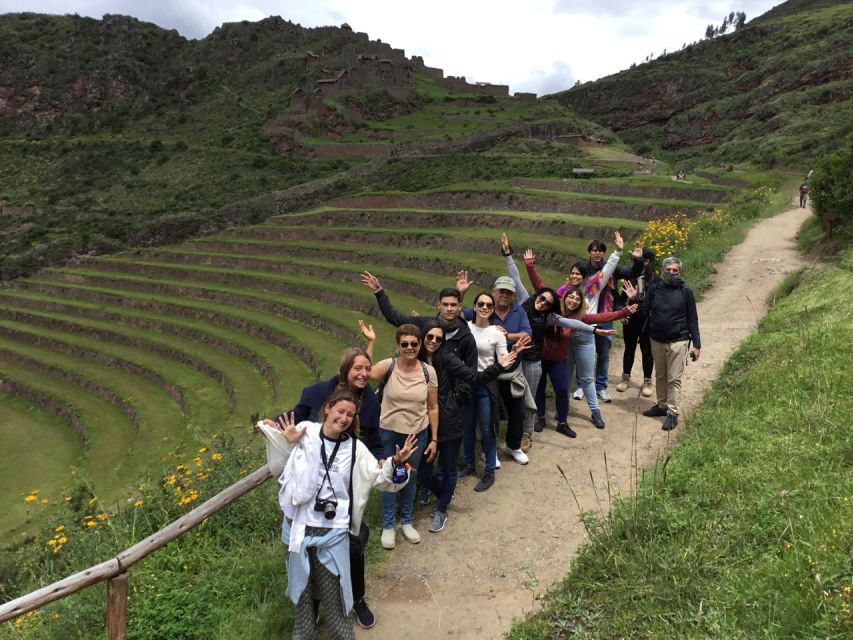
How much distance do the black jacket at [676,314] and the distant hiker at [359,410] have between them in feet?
13.0

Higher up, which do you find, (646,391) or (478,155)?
(478,155)

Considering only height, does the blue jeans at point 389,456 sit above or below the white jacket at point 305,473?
below

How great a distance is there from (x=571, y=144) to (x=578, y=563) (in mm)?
40110

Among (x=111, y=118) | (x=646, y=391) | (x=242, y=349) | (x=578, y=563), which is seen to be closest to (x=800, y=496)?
(x=578, y=563)

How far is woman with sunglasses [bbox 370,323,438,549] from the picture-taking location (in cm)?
434

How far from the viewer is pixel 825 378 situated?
537cm

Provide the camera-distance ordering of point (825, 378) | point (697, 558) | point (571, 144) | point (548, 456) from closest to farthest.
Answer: point (697, 558)
point (825, 378)
point (548, 456)
point (571, 144)

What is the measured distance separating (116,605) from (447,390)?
2853mm

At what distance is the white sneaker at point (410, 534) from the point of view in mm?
4750

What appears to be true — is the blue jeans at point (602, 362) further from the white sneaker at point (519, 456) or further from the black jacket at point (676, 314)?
the white sneaker at point (519, 456)

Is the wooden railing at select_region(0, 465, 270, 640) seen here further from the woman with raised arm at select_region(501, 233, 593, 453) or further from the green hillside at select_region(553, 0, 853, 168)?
the green hillside at select_region(553, 0, 853, 168)

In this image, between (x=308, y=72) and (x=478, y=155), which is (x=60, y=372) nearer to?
→ (x=478, y=155)

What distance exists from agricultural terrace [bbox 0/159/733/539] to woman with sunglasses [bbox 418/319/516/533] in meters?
8.91

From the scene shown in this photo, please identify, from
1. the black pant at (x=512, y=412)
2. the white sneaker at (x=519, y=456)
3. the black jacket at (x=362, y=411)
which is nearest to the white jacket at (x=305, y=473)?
the black jacket at (x=362, y=411)
